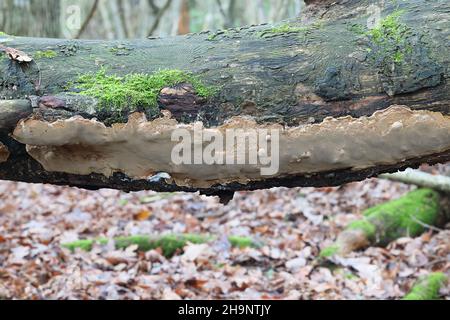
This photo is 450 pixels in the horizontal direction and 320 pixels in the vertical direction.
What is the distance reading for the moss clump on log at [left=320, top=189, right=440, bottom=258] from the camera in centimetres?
555

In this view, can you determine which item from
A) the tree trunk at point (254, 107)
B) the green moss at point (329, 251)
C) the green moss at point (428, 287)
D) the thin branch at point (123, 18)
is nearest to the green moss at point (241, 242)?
the green moss at point (329, 251)

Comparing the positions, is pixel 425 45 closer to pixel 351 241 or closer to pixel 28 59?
pixel 28 59

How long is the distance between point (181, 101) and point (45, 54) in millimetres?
605

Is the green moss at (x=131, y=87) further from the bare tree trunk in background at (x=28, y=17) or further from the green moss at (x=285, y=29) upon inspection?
the bare tree trunk in background at (x=28, y=17)

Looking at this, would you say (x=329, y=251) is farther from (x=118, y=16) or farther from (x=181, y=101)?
(x=118, y=16)

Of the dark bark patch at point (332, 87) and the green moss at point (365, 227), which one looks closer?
the dark bark patch at point (332, 87)

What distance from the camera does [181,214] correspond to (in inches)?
275

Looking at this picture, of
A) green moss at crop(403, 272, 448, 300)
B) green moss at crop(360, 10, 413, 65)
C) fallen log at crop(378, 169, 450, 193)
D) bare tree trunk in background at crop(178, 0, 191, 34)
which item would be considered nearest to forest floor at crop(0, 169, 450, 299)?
green moss at crop(403, 272, 448, 300)

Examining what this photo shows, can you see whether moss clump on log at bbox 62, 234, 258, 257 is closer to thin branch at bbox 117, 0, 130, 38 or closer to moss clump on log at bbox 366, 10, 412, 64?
moss clump on log at bbox 366, 10, 412, 64

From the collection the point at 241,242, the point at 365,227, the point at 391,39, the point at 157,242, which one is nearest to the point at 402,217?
the point at 365,227

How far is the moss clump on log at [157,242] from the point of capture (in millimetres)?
5432

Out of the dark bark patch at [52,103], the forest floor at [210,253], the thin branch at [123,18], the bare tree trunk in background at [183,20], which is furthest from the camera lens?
the bare tree trunk in background at [183,20]

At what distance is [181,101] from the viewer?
1957mm

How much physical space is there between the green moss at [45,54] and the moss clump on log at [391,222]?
386cm
